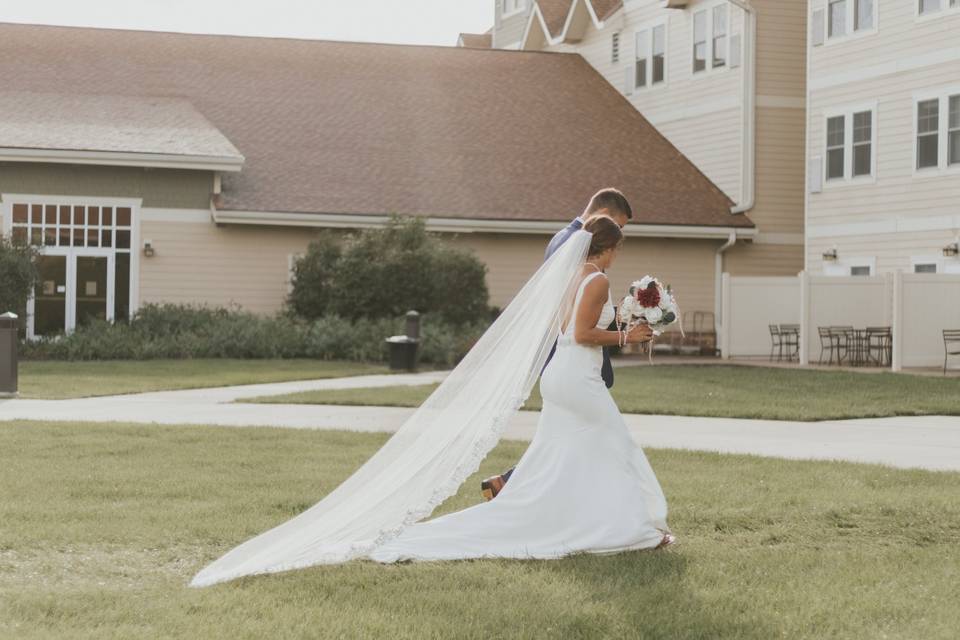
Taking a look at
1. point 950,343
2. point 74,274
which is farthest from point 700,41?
point 74,274

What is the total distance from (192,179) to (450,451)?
72.7ft

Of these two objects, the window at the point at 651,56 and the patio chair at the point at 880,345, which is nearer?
the patio chair at the point at 880,345

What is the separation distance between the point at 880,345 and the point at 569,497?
19.5m

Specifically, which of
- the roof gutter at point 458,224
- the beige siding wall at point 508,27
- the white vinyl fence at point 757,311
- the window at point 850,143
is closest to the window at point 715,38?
the roof gutter at point 458,224

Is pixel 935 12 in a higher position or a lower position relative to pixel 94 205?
higher

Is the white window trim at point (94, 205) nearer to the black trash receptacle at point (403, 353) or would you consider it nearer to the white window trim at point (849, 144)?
the black trash receptacle at point (403, 353)

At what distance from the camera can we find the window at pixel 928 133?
26.4 metres

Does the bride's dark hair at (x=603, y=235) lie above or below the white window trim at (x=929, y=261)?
below

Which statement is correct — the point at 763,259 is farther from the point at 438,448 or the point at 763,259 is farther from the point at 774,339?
the point at 438,448

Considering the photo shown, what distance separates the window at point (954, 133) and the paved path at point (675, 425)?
10.1 meters

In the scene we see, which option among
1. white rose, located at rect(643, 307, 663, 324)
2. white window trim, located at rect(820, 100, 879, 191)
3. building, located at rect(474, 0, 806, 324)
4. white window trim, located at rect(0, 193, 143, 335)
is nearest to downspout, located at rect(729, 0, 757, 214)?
building, located at rect(474, 0, 806, 324)

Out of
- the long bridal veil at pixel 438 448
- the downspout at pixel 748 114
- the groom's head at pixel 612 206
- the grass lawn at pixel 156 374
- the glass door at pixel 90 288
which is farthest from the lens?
the downspout at pixel 748 114

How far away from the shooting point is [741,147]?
32656 millimetres

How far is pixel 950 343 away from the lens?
25.3m
